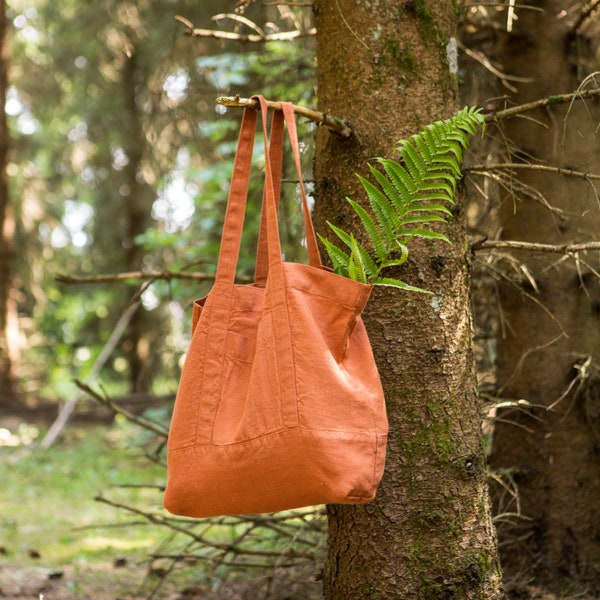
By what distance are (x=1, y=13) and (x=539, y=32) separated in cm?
929

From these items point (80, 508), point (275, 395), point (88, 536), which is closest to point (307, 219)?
point (275, 395)

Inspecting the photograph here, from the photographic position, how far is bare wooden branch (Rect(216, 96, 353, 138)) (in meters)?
1.90

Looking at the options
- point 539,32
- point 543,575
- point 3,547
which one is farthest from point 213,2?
point 543,575

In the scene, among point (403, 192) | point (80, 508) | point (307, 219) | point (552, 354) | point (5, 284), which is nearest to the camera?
point (307, 219)

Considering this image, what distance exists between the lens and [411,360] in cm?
220

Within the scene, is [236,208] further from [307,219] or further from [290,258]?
[290,258]

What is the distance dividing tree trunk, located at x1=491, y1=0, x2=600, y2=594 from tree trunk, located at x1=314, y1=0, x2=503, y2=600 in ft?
3.32

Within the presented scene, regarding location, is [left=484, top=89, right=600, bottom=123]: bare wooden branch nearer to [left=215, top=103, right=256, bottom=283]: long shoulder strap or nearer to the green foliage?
the green foliage

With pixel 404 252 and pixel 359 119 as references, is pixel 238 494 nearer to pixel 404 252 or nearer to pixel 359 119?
pixel 404 252

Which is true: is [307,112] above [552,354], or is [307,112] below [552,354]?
above

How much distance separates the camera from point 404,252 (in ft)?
6.16

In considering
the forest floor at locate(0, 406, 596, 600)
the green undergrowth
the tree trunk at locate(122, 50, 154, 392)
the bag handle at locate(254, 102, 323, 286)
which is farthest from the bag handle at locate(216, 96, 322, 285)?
the tree trunk at locate(122, 50, 154, 392)

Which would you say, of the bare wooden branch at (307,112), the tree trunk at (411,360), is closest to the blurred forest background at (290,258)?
the tree trunk at (411,360)

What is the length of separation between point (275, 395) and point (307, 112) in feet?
2.83
